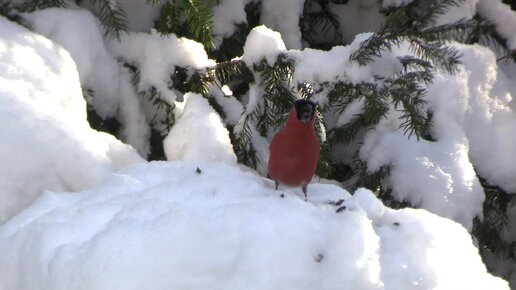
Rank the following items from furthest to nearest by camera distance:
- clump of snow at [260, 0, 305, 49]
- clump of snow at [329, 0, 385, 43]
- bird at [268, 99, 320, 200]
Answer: clump of snow at [329, 0, 385, 43]
clump of snow at [260, 0, 305, 49]
bird at [268, 99, 320, 200]

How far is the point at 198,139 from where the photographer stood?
2027 mm

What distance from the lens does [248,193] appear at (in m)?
1.60

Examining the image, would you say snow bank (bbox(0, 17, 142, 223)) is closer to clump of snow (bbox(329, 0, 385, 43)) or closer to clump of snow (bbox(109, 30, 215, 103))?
clump of snow (bbox(109, 30, 215, 103))

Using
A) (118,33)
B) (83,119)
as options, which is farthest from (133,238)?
(118,33)

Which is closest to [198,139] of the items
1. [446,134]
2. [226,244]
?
[226,244]

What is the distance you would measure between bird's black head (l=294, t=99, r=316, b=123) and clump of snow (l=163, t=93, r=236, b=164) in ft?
1.18

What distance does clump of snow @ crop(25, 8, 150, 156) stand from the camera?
209 centimetres

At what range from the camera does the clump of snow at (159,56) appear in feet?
7.18

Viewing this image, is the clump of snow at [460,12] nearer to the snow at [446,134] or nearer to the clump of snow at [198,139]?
the snow at [446,134]

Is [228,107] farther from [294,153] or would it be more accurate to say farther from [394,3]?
[394,3]

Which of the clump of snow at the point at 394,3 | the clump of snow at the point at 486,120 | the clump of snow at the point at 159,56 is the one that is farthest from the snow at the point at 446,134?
the clump of snow at the point at 159,56

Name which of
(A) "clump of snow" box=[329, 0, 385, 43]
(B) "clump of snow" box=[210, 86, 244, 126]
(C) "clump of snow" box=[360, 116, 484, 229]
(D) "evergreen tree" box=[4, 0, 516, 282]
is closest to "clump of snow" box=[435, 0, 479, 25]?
(D) "evergreen tree" box=[4, 0, 516, 282]

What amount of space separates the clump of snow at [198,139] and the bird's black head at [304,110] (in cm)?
36

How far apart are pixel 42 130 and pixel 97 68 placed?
46cm
